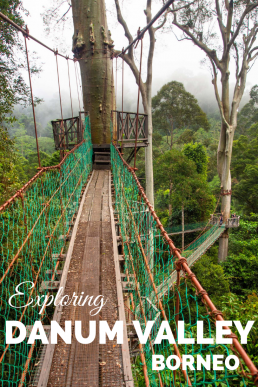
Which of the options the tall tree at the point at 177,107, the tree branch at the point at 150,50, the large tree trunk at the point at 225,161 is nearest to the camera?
the tree branch at the point at 150,50

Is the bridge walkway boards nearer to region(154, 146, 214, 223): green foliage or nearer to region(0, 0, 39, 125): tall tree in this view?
region(0, 0, 39, 125): tall tree

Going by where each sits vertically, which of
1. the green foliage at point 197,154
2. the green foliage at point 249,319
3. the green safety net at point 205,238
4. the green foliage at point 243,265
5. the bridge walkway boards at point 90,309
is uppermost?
the green foliage at point 197,154

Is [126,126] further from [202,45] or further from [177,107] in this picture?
[177,107]

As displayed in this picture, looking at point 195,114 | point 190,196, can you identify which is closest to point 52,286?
point 190,196

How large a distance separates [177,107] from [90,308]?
1571 centimetres

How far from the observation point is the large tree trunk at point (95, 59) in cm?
604

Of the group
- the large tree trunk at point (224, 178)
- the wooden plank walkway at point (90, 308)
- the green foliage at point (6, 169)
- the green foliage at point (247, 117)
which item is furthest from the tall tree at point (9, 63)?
the green foliage at point (247, 117)

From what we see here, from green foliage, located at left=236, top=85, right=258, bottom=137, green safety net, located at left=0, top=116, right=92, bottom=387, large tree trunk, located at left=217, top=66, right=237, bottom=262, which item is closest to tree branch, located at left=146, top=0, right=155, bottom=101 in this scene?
large tree trunk, located at left=217, top=66, right=237, bottom=262

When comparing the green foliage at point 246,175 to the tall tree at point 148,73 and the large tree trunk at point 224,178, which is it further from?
the tall tree at point 148,73

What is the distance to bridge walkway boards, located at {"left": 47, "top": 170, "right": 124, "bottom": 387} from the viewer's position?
128cm

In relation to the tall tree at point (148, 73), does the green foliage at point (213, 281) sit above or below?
below

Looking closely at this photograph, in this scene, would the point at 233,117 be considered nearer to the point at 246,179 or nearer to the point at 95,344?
the point at 246,179

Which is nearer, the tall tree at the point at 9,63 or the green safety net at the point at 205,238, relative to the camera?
the tall tree at the point at 9,63

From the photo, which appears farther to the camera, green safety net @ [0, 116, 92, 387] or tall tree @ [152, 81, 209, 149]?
tall tree @ [152, 81, 209, 149]
